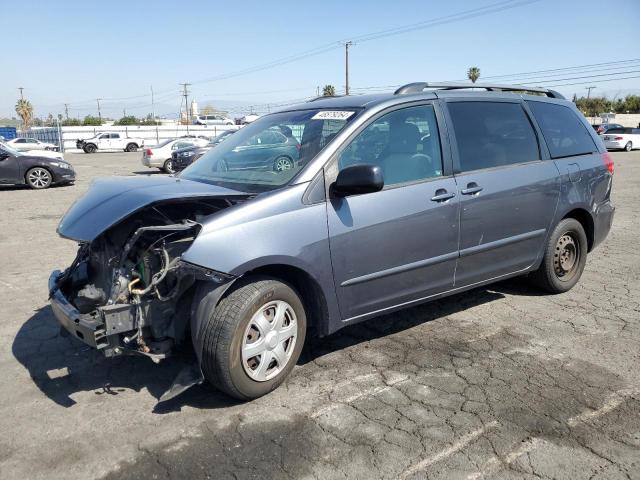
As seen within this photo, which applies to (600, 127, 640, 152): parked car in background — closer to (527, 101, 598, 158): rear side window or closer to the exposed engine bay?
(527, 101, 598, 158): rear side window

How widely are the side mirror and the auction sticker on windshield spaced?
1.95ft

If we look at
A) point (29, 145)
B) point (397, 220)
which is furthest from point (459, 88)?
point (29, 145)

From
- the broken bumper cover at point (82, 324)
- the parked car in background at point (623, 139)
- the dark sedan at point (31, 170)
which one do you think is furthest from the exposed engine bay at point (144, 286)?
the parked car in background at point (623, 139)

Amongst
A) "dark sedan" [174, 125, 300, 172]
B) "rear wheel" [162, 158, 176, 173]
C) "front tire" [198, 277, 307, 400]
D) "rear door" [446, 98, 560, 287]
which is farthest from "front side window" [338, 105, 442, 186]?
"rear wheel" [162, 158, 176, 173]

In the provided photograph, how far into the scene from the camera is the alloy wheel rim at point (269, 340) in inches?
128

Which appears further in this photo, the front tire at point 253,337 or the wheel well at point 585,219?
the wheel well at point 585,219

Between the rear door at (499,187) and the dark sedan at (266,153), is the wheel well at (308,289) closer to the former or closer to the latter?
the dark sedan at (266,153)

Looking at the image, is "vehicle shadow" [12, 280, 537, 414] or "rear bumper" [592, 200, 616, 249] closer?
"vehicle shadow" [12, 280, 537, 414]

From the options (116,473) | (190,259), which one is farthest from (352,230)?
(116,473)

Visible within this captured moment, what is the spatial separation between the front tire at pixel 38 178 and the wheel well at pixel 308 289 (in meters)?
13.6

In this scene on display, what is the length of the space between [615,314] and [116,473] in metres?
4.18

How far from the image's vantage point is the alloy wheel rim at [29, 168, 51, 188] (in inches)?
577

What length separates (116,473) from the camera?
266 centimetres

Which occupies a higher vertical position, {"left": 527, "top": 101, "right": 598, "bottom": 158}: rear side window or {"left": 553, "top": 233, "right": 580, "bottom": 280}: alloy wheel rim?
{"left": 527, "top": 101, "right": 598, "bottom": 158}: rear side window
